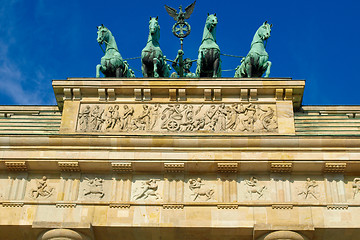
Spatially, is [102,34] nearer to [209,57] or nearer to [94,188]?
[209,57]

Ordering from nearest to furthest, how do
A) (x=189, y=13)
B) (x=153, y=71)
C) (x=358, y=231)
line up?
1. (x=358, y=231)
2. (x=153, y=71)
3. (x=189, y=13)

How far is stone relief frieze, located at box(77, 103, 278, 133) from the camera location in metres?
22.0

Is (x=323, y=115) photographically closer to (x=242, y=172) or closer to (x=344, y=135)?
(x=344, y=135)

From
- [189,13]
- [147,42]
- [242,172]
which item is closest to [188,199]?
[242,172]

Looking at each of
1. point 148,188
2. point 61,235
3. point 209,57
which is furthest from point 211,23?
point 61,235

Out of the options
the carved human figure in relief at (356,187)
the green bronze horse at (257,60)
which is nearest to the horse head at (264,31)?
the green bronze horse at (257,60)

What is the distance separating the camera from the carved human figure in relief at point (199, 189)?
20656 mm

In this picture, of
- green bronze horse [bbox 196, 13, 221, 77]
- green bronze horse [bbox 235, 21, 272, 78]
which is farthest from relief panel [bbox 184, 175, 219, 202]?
green bronze horse [bbox 235, 21, 272, 78]

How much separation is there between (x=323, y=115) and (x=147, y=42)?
6.89 m

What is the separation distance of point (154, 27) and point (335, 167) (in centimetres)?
861

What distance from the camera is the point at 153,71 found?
24.8 meters

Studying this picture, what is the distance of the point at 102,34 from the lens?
25.4 m

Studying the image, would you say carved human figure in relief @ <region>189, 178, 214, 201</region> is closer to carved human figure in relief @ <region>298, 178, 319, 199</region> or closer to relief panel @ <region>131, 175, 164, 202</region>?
relief panel @ <region>131, 175, 164, 202</region>

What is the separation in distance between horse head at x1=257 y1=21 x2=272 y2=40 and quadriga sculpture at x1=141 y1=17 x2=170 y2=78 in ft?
11.9
